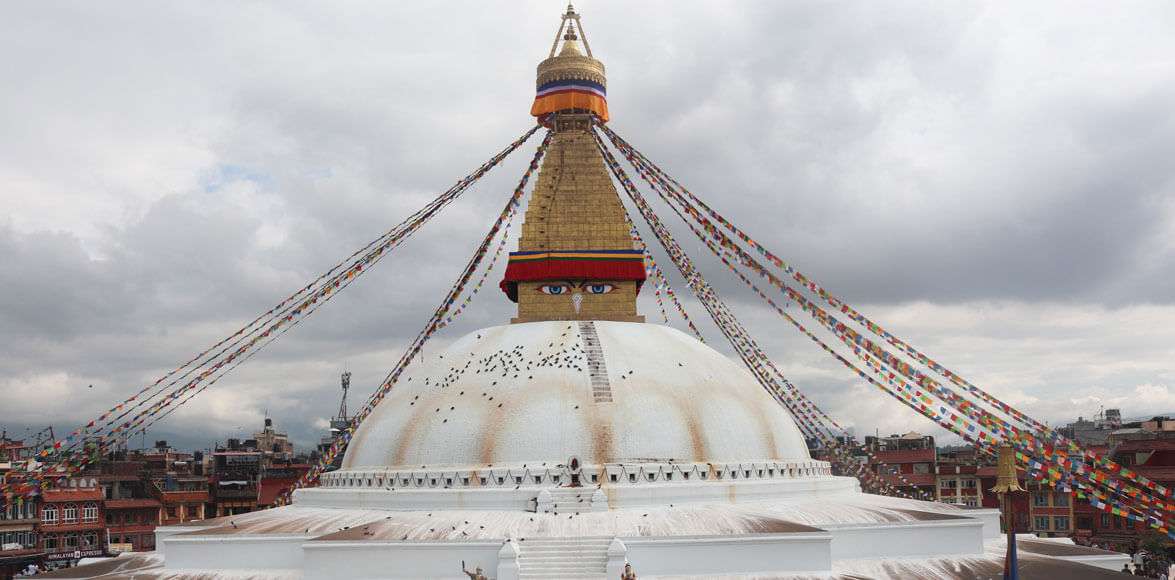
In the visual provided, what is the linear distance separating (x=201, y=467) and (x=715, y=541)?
41273 millimetres

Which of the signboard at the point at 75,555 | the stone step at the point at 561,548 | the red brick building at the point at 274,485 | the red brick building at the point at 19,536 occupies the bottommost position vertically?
the signboard at the point at 75,555

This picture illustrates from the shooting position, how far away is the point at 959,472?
124ft

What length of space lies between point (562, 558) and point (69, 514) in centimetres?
2627

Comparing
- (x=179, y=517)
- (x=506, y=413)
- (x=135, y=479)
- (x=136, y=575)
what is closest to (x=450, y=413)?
(x=506, y=413)

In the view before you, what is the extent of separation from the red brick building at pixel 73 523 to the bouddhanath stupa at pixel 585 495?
1739 centimetres

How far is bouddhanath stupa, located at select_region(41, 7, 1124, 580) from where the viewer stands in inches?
561

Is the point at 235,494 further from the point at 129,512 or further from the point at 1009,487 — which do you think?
the point at 1009,487

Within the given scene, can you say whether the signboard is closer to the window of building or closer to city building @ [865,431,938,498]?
the window of building

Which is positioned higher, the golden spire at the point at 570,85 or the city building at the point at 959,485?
the golden spire at the point at 570,85

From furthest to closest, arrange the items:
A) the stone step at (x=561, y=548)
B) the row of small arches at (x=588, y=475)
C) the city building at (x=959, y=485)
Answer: the city building at (x=959, y=485)
the row of small arches at (x=588, y=475)
the stone step at (x=561, y=548)

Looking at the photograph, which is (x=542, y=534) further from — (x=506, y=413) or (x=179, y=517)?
(x=179, y=517)

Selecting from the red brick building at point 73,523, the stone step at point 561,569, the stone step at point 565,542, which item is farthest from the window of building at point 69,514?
the stone step at point 561,569

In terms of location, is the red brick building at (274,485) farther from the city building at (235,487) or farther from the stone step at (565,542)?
the stone step at (565,542)

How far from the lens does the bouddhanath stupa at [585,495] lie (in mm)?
14258
